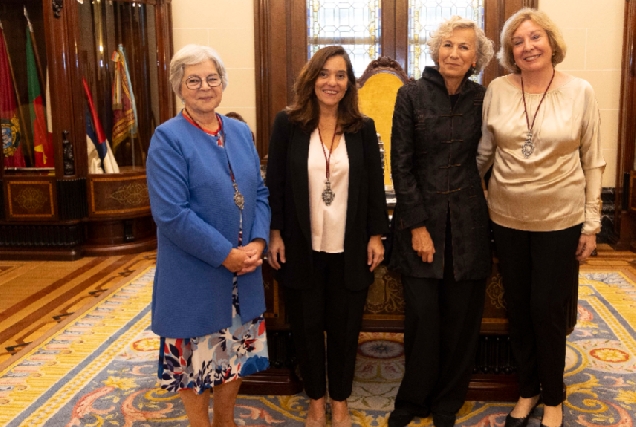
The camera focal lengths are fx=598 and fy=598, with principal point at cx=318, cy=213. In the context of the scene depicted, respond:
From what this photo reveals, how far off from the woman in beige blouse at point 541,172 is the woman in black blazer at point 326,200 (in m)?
0.44

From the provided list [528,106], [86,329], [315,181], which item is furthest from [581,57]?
[86,329]

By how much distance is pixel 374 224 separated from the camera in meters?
2.13

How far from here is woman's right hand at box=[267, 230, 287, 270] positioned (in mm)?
2156

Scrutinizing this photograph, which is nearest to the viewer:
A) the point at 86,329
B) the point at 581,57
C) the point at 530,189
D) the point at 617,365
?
the point at 530,189

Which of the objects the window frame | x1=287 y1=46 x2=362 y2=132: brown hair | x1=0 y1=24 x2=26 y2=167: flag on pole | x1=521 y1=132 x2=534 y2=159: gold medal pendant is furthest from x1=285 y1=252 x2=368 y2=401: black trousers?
x1=0 y1=24 x2=26 y2=167: flag on pole

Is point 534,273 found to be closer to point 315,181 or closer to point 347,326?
point 347,326

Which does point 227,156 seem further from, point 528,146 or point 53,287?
point 53,287

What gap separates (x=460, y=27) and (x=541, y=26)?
27 cm

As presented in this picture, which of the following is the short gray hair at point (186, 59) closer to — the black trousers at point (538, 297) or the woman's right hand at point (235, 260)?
the woman's right hand at point (235, 260)

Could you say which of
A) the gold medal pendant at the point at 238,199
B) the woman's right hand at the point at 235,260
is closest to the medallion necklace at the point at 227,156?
the gold medal pendant at the point at 238,199

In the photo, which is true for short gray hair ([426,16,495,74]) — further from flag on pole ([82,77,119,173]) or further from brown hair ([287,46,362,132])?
flag on pole ([82,77,119,173])

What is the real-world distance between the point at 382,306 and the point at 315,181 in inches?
30.7

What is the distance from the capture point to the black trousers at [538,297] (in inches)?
81.2

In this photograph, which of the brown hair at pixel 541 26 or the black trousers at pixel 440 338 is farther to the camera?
the black trousers at pixel 440 338
